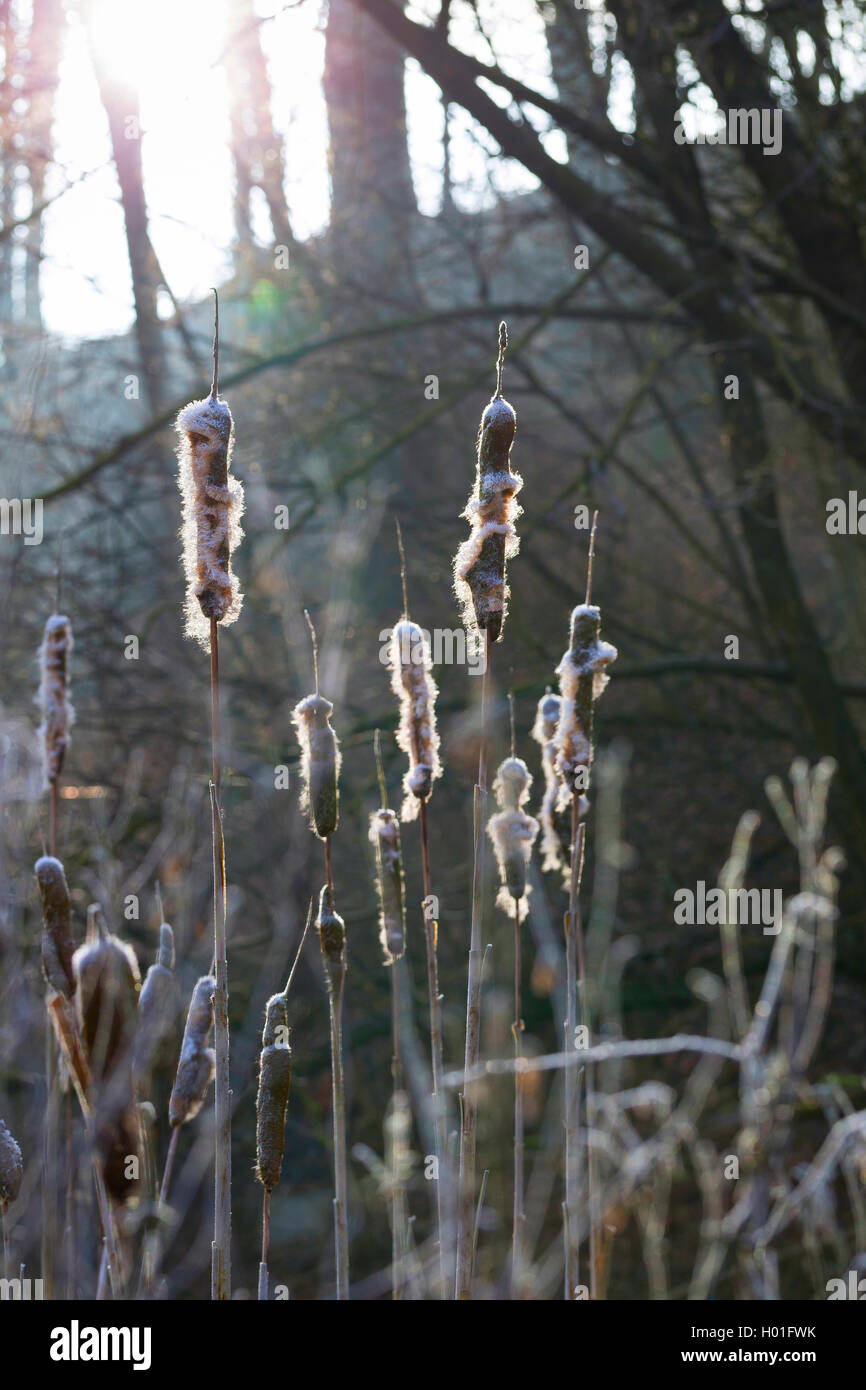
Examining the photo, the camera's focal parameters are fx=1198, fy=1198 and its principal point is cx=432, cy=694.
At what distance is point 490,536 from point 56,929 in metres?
0.69

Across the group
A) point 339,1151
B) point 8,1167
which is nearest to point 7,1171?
point 8,1167

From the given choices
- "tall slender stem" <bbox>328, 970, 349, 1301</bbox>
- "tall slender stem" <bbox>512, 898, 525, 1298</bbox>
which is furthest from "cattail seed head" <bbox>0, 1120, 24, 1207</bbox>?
"tall slender stem" <bbox>512, 898, 525, 1298</bbox>

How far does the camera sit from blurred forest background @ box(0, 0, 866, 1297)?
4.95 m

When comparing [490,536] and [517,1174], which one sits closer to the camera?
[490,536]

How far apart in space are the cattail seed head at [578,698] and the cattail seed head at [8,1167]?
0.77m

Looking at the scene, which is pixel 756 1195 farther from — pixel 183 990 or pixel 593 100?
pixel 593 100

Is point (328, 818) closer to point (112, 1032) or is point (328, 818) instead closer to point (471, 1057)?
point (471, 1057)

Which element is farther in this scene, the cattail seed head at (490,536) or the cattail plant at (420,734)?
the cattail plant at (420,734)

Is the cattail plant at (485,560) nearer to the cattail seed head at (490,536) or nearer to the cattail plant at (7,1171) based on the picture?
the cattail seed head at (490,536)

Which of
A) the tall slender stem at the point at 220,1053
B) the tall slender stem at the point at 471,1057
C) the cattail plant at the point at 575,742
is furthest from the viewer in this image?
the cattail plant at the point at 575,742

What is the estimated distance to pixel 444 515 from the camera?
667 cm

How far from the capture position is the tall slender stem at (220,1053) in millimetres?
1165

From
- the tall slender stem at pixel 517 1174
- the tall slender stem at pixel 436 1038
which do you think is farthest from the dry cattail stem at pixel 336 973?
the tall slender stem at pixel 517 1174
